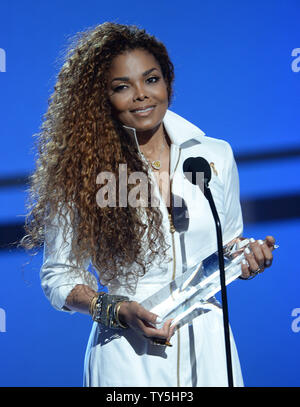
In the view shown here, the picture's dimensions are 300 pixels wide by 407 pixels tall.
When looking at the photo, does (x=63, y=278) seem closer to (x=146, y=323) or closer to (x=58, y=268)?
(x=58, y=268)

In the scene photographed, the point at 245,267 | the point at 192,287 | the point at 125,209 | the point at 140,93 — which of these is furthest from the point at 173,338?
the point at 140,93

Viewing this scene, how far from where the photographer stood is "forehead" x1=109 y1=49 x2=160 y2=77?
165 cm

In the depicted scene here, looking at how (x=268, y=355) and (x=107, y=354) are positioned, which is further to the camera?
(x=268, y=355)

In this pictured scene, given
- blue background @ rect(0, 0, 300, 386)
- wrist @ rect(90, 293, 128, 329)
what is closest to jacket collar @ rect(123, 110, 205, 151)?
wrist @ rect(90, 293, 128, 329)

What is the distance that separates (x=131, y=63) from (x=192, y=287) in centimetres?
59

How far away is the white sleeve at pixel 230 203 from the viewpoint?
1705mm

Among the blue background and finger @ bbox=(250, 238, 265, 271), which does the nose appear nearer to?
finger @ bbox=(250, 238, 265, 271)

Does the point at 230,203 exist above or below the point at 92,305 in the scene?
above

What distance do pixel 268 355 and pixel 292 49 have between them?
1.30 meters

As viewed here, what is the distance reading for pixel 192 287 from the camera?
1.49m

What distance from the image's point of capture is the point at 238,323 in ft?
8.99
